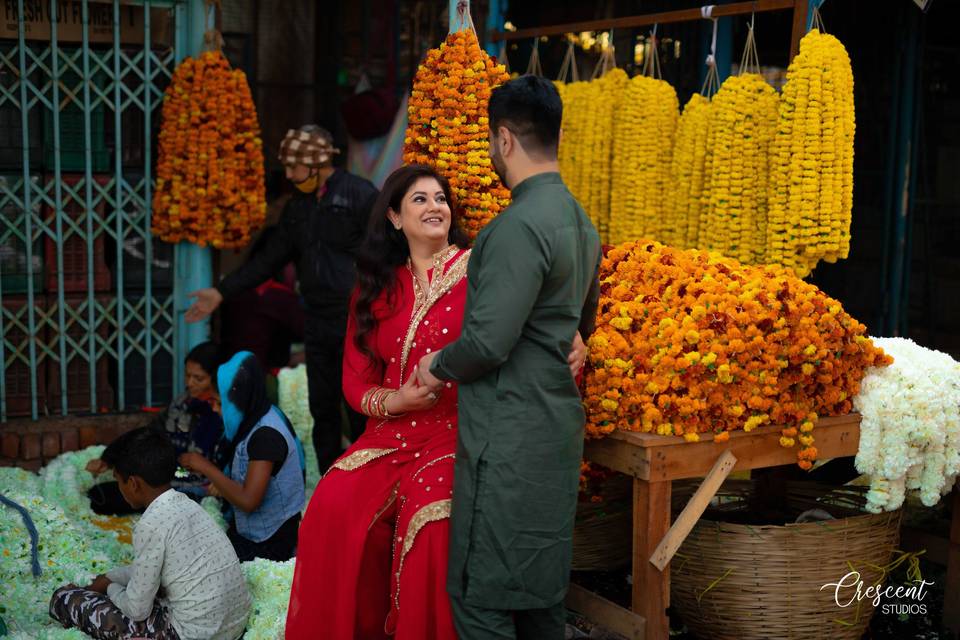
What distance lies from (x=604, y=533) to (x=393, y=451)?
122 cm

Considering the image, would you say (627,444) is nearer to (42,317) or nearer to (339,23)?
(42,317)

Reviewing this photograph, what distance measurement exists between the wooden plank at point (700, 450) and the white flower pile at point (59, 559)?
139 centimetres

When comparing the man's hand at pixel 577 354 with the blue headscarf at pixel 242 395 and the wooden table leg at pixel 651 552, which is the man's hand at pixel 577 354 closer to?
the wooden table leg at pixel 651 552

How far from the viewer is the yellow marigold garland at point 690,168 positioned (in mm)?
4938

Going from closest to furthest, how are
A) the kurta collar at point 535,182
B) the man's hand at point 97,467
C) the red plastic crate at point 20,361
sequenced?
the kurta collar at point 535,182
the man's hand at point 97,467
the red plastic crate at point 20,361

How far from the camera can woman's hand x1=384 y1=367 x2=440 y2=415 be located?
331 centimetres

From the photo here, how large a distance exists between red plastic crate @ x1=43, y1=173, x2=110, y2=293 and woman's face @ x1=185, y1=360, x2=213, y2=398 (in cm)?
98

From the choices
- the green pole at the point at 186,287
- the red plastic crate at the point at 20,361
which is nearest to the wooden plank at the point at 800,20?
the green pole at the point at 186,287

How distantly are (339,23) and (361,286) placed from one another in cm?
565

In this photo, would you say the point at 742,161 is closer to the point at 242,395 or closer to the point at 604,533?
the point at 604,533

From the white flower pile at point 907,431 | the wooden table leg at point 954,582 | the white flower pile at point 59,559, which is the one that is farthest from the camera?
the wooden table leg at point 954,582

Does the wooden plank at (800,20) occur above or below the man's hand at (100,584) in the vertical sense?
above

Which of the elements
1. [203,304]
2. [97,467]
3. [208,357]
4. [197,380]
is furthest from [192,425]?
[203,304]

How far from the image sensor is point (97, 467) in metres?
5.25
